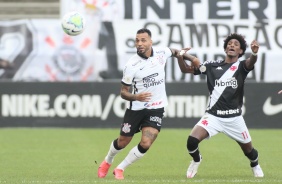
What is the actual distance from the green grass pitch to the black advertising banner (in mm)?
451

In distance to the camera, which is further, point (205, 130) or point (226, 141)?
point (226, 141)

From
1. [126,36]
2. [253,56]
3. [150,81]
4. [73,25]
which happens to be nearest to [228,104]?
[253,56]

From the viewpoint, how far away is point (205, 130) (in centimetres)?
1139

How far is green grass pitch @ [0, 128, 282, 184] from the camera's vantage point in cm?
1154

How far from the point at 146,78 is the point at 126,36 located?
13.2 meters

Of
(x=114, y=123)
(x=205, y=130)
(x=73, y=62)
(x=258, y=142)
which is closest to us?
(x=205, y=130)

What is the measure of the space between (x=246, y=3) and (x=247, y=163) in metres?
11.7

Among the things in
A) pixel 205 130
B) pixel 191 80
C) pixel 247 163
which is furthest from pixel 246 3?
pixel 205 130

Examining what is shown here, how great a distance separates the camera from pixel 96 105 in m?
22.4

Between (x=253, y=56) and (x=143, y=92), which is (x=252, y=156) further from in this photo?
(x=143, y=92)

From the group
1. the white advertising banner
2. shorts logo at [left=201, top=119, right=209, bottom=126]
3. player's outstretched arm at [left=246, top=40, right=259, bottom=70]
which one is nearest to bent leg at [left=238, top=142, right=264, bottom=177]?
shorts logo at [left=201, top=119, right=209, bottom=126]

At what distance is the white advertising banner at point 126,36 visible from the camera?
23.8m

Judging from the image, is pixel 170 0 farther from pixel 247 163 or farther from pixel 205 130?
pixel 205 130

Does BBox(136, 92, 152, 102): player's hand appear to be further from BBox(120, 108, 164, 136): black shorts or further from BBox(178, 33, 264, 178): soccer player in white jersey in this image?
BBox(178, 33, 264, 178): soccer player in white jersey
